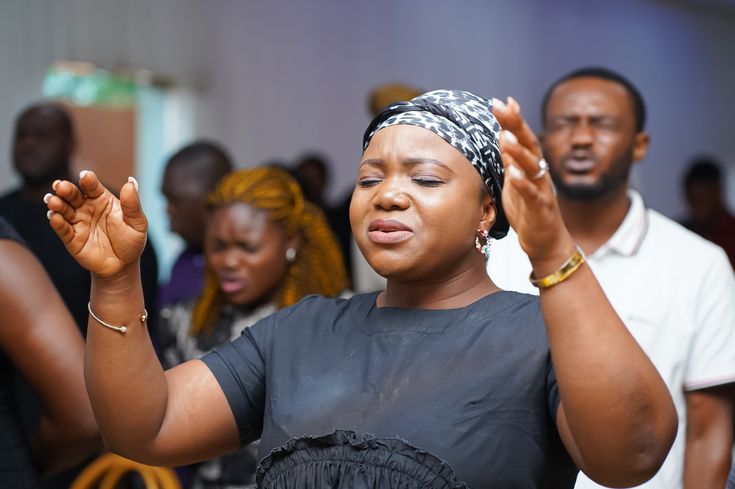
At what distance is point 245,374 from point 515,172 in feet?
2.28

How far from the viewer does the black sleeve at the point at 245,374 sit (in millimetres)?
1914

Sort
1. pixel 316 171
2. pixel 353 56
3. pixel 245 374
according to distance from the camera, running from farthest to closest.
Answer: pixel 353 56 < pixel 316 171 < pixel 245 374

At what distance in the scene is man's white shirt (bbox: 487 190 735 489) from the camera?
108 inches

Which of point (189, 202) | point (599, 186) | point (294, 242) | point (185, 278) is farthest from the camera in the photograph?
point (189, 202)

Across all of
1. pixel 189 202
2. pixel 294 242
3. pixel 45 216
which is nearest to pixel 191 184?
pixel 189 202

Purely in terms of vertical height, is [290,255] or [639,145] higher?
[639,145]

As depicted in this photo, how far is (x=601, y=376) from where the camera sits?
1508 mm

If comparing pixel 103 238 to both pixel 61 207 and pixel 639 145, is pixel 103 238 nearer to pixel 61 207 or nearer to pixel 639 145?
pixel 61 207

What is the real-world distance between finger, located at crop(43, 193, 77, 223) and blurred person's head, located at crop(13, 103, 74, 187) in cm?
296

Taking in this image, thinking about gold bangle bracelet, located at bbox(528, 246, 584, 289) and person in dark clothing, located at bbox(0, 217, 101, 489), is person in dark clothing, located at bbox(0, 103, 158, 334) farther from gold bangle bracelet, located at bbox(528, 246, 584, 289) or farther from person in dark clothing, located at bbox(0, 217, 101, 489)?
gold bangle bracelet, located at bbox(528, 246, 584, 289)

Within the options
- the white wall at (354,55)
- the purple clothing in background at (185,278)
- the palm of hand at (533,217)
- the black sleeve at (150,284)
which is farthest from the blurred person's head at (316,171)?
the palm of hand at (533,217)

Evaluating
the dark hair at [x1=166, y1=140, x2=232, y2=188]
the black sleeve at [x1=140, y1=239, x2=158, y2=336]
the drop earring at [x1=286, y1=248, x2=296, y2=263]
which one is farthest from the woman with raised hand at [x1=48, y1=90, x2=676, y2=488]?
the dark hair at [x1=166, y1=140, x2=232, y2=188]

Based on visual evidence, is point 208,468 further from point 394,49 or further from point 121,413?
point 394,49

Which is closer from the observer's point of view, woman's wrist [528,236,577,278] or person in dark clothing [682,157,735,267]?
woman's wrist [528,236,577,278]
